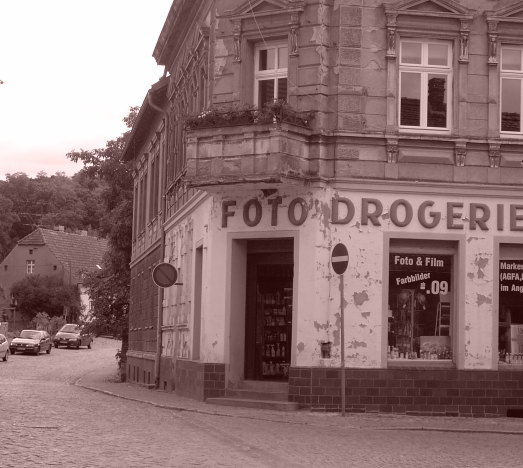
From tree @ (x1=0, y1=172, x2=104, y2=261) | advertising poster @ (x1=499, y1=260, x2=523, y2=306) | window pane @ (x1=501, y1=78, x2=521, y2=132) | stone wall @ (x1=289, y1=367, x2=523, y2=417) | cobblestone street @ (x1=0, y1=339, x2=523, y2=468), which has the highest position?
tree @ (x1=0, y1=172, x2=104, y2=261)

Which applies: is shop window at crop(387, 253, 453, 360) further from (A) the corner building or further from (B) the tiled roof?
(B) the tiled roof

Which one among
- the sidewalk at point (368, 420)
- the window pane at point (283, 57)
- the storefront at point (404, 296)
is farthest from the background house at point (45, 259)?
the sidewalk at point (368, 420)

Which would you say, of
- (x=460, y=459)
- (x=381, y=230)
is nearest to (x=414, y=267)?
(x=381, y=230)

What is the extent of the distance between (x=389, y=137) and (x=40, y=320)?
7025cm

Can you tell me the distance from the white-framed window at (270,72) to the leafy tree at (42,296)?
72126 millimetres

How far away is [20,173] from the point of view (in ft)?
411

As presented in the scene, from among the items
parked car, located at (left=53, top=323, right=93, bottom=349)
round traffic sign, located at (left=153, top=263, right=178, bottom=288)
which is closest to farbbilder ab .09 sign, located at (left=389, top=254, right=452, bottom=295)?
round traffic sign, located at (left=153, top=263, right=178, bottom=288)

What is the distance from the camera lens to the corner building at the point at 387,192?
20.7 metres

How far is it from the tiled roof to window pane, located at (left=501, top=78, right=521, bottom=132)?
8456 cm

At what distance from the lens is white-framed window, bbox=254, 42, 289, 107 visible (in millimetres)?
21953

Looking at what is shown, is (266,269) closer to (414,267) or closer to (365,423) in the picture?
(414,267)

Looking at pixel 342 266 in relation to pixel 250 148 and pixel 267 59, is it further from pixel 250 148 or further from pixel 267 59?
pixel 267 59

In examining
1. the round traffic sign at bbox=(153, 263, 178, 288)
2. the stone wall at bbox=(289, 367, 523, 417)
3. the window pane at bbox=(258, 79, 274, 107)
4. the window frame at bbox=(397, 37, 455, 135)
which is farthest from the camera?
the round traffic sign at bbox=(153, 263, 178, 288)

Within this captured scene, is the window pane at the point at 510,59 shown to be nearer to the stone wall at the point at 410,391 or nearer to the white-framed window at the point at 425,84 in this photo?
the white-framed window at the point at 425,84
